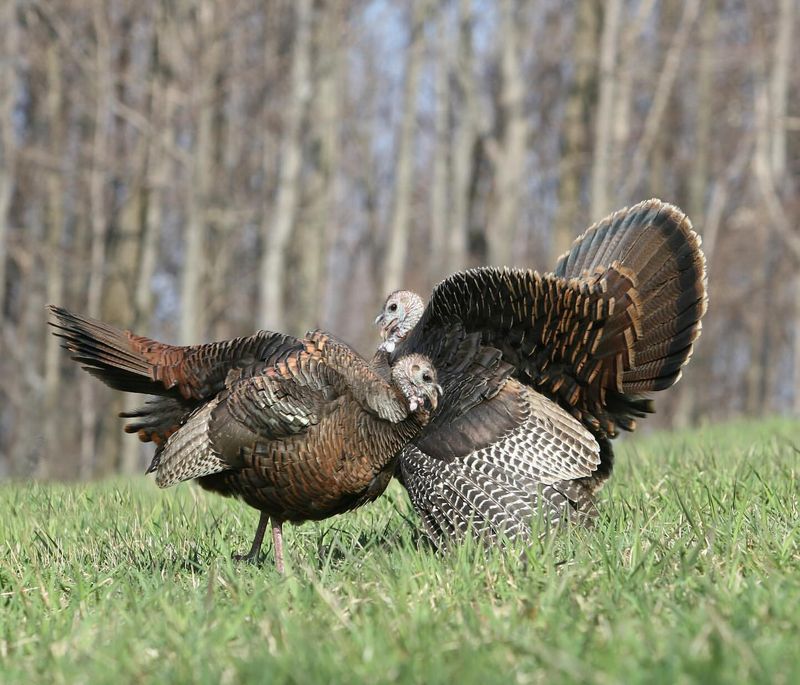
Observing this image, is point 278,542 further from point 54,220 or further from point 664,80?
point 54,220

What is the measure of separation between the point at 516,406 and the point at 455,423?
30cm

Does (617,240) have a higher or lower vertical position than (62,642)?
higher

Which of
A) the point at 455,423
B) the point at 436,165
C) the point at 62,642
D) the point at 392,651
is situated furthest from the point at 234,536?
the point at 436,165

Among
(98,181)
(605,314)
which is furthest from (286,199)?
(605,314)

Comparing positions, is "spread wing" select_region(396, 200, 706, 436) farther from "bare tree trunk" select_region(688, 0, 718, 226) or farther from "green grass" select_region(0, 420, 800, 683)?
"bare tree trunk" select_region(688, 0, 718, 226)

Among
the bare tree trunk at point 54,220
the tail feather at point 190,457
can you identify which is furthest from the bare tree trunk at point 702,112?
the tail feather at point 190,457

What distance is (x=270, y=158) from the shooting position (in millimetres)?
20594

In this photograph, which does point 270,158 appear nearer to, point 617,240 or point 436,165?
point 436,165

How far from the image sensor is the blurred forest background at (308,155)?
13.5 m

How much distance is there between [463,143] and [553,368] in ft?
43.9

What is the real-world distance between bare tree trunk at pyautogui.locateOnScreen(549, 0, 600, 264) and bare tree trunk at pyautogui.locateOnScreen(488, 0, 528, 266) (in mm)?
597

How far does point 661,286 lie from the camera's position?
15.8 ft

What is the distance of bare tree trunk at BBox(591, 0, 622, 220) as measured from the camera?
13422 millimetres

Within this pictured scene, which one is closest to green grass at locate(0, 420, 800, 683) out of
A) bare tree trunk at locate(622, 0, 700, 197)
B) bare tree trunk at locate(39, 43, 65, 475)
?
bare tree trunk at locate(622, 0, 700, 197)
